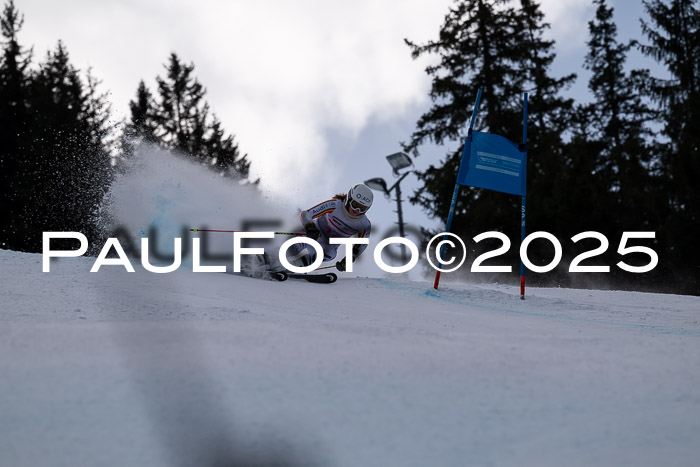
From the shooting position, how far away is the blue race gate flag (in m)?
8.04

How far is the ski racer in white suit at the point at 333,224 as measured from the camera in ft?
28.6

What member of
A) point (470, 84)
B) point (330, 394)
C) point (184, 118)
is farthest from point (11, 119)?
point (330, 394)

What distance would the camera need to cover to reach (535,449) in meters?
2.55

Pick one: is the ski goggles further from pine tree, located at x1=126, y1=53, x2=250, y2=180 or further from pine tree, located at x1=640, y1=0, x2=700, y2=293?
pine tree, located at x1=126, y1=53, x2=250, y2=180

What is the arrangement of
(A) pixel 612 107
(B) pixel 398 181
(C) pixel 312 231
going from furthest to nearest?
(A) pixel 612 107, (B) pixel 398 181, (C) pixel 312 231

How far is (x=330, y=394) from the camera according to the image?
2.95 m

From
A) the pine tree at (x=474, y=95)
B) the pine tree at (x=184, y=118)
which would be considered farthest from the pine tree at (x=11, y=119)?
the pine tree at (x=474, y=95)

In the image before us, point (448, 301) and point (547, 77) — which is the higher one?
point (547, 77)

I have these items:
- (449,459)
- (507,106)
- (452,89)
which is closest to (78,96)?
(452,89)

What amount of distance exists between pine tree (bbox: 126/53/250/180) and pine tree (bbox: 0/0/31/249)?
17.0ft

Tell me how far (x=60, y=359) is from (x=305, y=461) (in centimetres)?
155

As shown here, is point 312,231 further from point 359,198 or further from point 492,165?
point 492,165

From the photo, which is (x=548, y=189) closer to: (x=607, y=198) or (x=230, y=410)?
(x=607, y=198)

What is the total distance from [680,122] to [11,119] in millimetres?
26209
